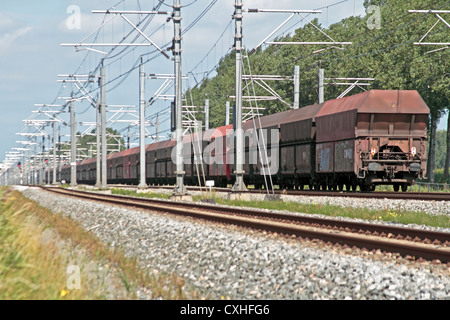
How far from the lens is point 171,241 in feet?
44.9

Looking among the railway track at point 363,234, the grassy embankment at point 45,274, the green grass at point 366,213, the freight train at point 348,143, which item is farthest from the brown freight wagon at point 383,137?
the grassy embankment at point 45,274

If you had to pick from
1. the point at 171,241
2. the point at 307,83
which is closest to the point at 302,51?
the point at 307,83

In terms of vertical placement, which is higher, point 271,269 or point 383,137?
point 383,137

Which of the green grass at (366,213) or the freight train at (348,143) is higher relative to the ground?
the freight train at (348,143)

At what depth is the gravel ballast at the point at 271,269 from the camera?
7.77m

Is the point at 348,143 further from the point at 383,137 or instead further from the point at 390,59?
the point at 390,59

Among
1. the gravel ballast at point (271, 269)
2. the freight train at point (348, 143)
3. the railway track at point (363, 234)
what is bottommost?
the gravel ballast at point (271, 269)

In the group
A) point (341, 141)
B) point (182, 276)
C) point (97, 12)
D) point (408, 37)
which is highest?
point (408, 37)

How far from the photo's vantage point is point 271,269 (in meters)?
9.38

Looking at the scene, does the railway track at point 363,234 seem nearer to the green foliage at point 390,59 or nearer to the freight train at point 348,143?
the freight train at point 348,143

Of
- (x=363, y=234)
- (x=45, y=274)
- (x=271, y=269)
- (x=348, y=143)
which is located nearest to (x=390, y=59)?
(x=348, y=143)
